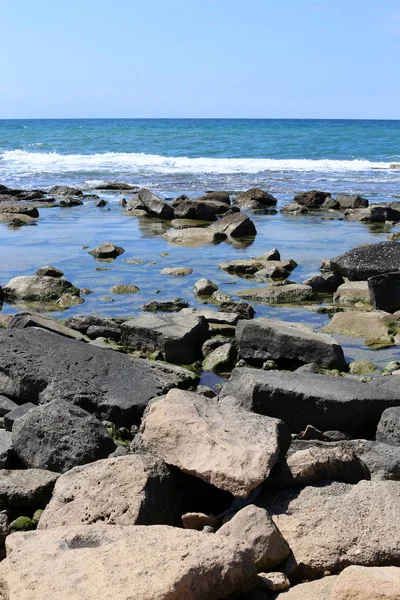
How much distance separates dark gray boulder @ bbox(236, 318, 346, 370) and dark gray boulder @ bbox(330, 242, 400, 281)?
11.7 feet

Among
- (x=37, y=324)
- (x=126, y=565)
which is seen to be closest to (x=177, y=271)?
(x=37, y=324)

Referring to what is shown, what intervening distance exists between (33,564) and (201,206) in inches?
594

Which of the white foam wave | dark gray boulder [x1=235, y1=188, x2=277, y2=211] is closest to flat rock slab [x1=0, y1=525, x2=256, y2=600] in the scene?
dark gray boulder [x1=235, y1=188, x2=277, y2=211]

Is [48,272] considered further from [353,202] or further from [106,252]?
[353,202]

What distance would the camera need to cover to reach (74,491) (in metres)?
4.51

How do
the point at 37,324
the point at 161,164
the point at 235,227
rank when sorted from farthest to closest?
the point at 161,164
the point at 235,227
the point at 37,324

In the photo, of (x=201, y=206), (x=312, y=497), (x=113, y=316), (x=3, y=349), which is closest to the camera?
(x=312, y=497)

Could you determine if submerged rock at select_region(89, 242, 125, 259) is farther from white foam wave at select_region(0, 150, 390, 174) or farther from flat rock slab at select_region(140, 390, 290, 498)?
white foam wave at select_region(0, 150, 390, 174)

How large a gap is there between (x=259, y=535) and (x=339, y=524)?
45 centimetres

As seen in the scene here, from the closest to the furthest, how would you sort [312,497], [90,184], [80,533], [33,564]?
[33,564] → [80,533] → [312,497] → [90,184]

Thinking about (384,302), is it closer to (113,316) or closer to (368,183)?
(113,316)

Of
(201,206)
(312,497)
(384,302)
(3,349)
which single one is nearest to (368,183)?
(201,206)

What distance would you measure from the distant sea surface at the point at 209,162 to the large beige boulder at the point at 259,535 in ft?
64.1

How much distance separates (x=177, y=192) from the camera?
24.2 metres
